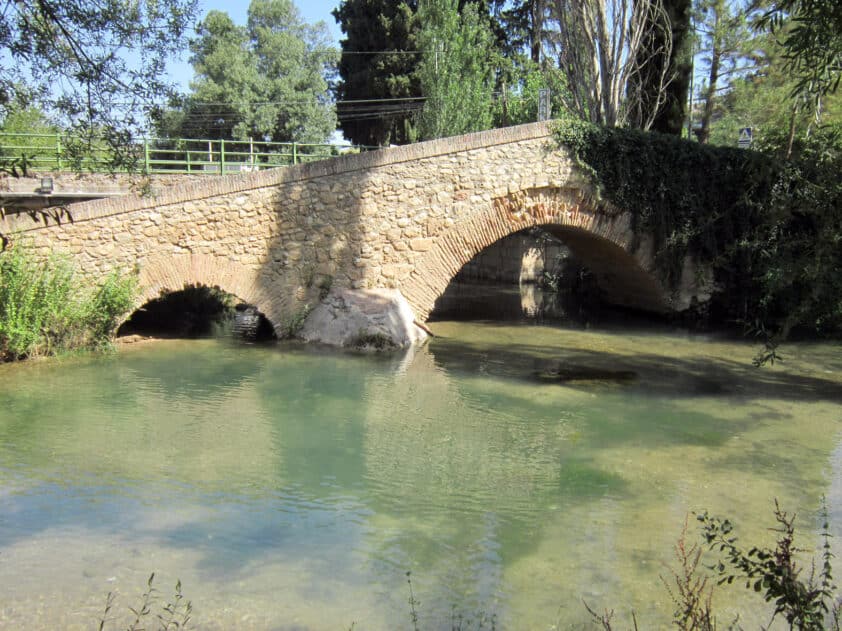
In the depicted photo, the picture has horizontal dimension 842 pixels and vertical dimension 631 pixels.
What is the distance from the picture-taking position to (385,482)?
5.97m

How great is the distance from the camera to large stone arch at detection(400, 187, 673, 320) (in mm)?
11914

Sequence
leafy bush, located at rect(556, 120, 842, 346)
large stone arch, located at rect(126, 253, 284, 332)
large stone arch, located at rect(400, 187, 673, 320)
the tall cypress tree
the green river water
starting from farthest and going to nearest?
the tall cypress tree → leafy bush, located at rect(556, 120, 842, 346) → large stone arch, located at rect(400, 187, 673, 320) → large stone arch, located at rect(126, 253, 284, 332) → the green river water

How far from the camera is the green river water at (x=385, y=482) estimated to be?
13.7ft

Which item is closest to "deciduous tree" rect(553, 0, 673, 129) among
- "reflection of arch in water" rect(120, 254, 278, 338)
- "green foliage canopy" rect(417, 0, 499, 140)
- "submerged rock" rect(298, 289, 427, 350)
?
"green foliage canopy" rect(417, 0, 499, 140)

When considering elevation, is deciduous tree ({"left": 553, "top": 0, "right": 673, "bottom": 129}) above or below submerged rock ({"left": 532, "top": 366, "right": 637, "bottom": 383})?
above

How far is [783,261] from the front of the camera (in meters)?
11.5

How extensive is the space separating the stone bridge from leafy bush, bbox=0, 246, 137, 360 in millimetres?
268

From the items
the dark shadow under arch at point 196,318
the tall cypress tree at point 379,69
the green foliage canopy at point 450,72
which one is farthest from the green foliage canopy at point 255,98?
the dark shadow under arch at point 196,318

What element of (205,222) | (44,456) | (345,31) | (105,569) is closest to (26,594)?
(105,569)

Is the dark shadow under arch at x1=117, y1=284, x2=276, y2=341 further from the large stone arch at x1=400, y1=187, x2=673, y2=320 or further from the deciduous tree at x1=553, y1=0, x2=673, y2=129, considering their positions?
the deciduous tree at x1=553, y1=0, x2=673, y2=129

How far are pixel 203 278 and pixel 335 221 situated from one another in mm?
2161

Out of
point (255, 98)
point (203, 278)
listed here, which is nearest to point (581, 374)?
point (203, 278)

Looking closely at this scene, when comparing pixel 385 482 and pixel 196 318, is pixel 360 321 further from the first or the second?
pixel 385 482

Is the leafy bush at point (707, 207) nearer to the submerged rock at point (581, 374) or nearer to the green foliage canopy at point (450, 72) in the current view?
the submerged rock at point (581, 374)
